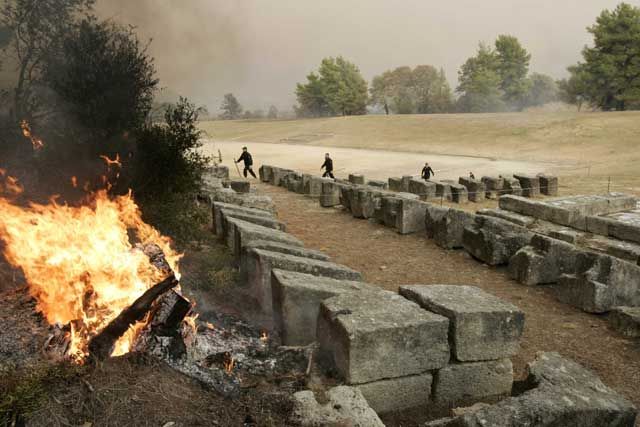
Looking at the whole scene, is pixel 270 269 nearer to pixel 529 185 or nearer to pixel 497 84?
pixel 529 185

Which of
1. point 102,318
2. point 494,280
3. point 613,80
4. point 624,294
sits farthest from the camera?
point 613,80

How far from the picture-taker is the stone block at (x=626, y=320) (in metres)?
5.75

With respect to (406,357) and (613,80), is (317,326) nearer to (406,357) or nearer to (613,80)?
(406,357)

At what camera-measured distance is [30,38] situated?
8516mm

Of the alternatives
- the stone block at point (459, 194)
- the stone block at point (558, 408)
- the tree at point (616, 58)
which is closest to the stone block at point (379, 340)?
the stone block at point (558, 408)

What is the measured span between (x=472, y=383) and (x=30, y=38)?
916 cm

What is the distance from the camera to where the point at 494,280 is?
793 centimetres

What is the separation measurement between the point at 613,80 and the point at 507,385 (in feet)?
172

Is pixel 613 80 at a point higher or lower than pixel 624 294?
higher

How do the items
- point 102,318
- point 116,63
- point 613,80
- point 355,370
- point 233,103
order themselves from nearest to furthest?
point 355,370, point 102,318, point 116,63, point 613,80, point 233,103

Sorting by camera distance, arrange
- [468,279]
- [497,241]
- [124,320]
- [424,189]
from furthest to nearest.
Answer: [424,189], [497,241], [468,279], [124,320]

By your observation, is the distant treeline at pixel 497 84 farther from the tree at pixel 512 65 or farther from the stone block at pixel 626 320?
the stone block at pixel 626 320

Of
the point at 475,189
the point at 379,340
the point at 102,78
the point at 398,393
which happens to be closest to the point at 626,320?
the point at 398,393

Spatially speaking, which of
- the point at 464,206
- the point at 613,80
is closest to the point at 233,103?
the point at 613,80
